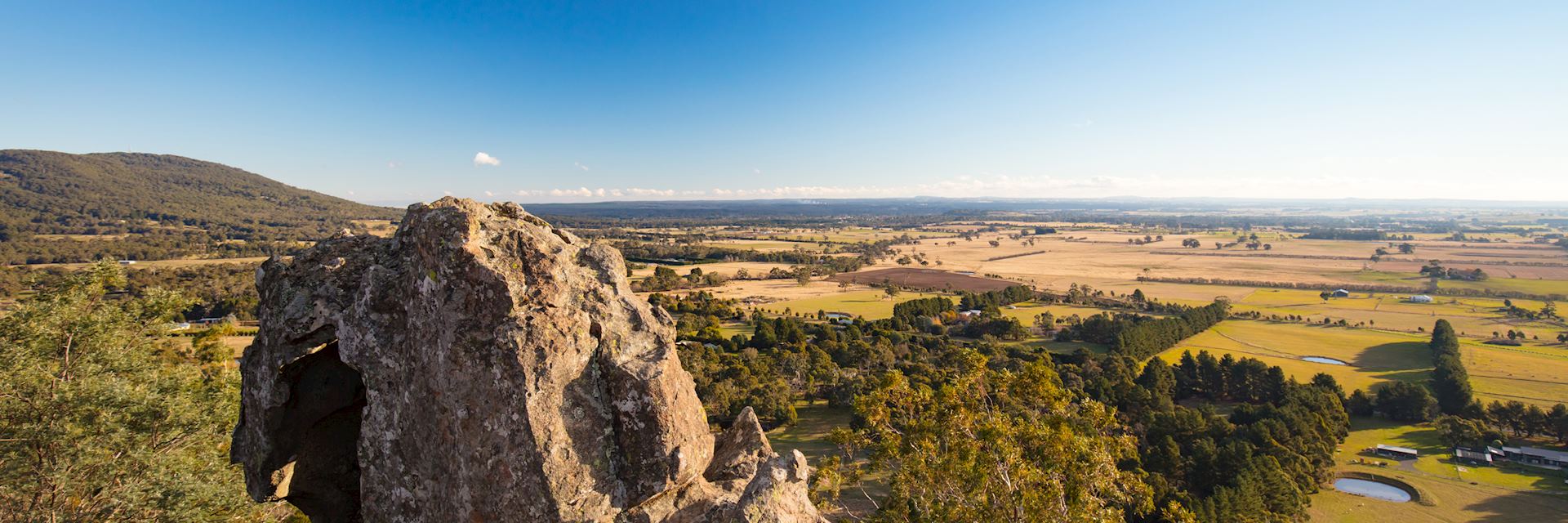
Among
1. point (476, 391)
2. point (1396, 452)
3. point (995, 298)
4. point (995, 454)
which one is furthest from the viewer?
point (995, 298)

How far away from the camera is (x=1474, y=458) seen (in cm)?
4106

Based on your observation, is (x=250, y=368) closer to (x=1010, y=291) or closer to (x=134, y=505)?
(x=134, y=505)

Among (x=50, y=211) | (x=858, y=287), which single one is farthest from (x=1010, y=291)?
(x=50, y=211)

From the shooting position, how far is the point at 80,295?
50.6 ft

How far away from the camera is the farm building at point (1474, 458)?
134 feet

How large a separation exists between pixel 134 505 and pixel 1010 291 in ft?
322

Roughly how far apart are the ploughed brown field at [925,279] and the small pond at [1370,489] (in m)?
69.1

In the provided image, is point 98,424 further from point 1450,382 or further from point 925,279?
point 925,279

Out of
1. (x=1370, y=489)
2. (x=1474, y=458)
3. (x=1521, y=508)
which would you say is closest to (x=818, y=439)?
(x=1370, y=489)

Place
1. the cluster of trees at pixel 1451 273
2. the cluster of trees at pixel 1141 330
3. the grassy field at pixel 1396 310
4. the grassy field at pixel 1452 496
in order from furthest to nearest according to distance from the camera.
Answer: the cluster of trees at pixel 1451 273, the grassy field at pixel 1396 310, the cluster of trees at pixel 1141 330, the grassy field at pixel 1452 496

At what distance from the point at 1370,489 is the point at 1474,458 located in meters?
11.3

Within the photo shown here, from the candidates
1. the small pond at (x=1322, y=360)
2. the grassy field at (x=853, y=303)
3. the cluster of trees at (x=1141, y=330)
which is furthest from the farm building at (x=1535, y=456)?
the grassy field at (x=853, y=303)

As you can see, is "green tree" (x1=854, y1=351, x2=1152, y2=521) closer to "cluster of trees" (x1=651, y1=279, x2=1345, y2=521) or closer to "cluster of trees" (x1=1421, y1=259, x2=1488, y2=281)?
"cluster of trees" (x1=651, y1=279, x2=1345, y2=521)

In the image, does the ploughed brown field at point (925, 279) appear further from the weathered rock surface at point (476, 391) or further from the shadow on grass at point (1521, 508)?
the weathered rock surface at point (476, 391)
